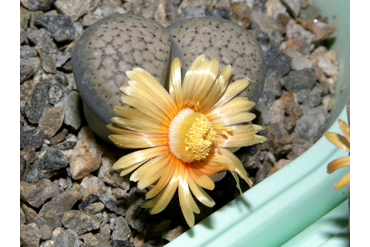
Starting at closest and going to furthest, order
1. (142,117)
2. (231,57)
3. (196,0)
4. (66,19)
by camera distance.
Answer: (142,117) < (231,57) < (66,19) < (196,0)

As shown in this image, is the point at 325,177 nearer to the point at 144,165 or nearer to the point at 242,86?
the point at 242,86

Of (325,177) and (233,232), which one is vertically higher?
(325,177)

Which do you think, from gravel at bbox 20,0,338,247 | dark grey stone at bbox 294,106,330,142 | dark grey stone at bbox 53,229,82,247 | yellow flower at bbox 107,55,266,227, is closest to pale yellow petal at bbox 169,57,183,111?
yellow flower at bbox 107,55,266,227

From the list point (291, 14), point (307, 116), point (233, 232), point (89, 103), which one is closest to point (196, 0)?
point (291, 14)

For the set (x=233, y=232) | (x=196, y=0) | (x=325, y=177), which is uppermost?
(x=196, y=0)

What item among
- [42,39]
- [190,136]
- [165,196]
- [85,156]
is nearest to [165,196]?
[165,196]

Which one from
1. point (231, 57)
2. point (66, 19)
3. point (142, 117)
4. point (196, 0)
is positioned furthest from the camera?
point (196, 0)

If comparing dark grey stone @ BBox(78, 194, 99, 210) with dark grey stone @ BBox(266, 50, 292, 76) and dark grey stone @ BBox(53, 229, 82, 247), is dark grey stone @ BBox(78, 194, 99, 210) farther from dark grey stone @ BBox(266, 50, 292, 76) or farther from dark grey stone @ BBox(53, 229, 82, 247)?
dark grey stone @ BBox(266, 50, 292, 76)
